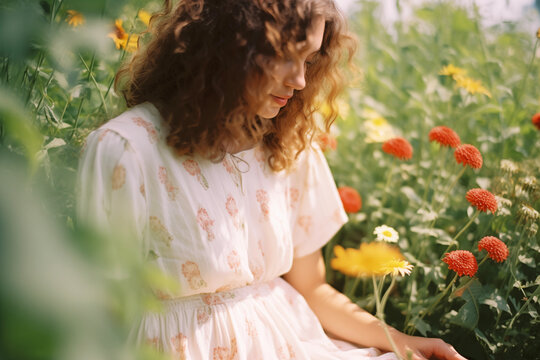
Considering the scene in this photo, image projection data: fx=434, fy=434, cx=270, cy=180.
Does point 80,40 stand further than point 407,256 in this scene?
No

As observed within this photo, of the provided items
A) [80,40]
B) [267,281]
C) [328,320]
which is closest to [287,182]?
[267,281]

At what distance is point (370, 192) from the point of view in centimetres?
149

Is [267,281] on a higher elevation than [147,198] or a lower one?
lower

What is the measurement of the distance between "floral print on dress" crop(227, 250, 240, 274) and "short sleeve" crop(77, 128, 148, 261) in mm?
176

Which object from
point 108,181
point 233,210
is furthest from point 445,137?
point 108,181

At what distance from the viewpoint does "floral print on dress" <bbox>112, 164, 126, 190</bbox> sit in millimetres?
691

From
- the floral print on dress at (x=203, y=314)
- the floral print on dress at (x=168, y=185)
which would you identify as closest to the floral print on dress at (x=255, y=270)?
the floral print on dress at (x=203, y=314)

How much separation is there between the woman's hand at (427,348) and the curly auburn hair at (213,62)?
0.54 meters

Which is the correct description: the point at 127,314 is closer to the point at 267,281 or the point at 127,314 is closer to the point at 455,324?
the point at 267,281

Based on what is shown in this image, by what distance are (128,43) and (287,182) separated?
0.49 metres

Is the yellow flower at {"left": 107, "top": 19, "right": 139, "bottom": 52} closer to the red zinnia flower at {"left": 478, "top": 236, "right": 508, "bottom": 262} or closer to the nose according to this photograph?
the nose

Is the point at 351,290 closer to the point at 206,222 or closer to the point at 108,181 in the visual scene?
the point at 206,222

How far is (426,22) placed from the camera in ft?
6.05

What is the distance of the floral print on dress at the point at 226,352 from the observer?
2.67ft
